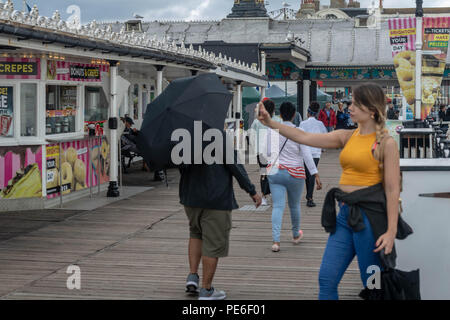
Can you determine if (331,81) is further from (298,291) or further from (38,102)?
(298,291)

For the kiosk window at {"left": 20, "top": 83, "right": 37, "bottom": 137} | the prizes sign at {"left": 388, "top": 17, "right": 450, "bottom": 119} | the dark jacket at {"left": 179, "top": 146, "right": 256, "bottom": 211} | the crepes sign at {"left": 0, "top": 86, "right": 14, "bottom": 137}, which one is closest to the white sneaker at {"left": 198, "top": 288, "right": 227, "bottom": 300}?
the dark jacket at {"left": 179, "top": 146, "right": 256, "bottom": 211}

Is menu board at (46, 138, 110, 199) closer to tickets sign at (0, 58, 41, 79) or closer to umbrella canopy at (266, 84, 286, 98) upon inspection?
tickets sign at (0, 58, 41, 79)

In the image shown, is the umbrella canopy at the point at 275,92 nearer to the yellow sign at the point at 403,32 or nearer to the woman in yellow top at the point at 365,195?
the yellow sign at the point at 403,32

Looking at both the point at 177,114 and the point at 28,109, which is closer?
the point at 177,114

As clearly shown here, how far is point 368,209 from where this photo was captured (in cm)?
493

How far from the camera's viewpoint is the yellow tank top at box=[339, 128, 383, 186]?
16.2 ft

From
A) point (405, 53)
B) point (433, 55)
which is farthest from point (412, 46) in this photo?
point (433, 55)

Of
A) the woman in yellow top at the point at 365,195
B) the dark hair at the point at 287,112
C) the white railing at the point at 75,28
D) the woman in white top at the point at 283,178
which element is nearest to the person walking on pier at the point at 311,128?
the dark hair at the point at 287,112

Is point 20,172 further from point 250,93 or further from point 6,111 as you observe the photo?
point 250,93

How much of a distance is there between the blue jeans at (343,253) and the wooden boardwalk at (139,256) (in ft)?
5.58

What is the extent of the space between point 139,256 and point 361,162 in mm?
4185

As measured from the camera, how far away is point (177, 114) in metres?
6.23

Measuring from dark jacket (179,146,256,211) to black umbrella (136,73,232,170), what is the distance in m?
0.26

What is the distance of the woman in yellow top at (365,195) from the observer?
485 centimetres
